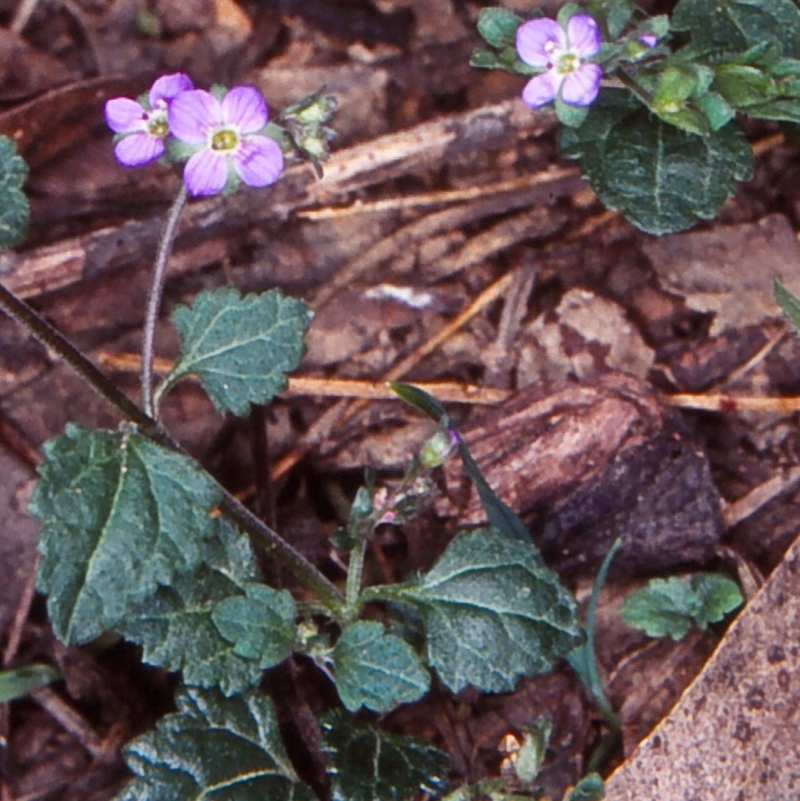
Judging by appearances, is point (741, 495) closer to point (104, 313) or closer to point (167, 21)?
point (104, 313)

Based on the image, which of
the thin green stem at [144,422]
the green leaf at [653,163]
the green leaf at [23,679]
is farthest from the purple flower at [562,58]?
the green leaf at [23,679]

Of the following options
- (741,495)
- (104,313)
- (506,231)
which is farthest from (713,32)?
(104,313)

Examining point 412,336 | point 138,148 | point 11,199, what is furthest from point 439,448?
point 11,199

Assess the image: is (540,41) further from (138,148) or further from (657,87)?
(138,148)

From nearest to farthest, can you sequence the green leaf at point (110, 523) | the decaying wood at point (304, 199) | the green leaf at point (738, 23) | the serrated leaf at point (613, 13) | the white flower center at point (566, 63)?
the green leaf at point (110, 523) < the white flower center at point (566, 63) < the serrated leaf at point (613, 13) < the green leaf at point (738, 23) < the decaying wood at point (304, 199)

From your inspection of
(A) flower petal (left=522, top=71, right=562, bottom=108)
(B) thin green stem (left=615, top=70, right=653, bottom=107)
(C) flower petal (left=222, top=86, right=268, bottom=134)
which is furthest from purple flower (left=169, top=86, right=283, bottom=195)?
(B) thin green stem (left=615, top=70, right=653, bottom=107)

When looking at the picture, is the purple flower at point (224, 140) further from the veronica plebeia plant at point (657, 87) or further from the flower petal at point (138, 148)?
the veronica plebeia plant at point (657, 87)
